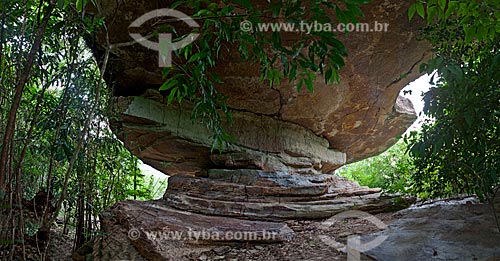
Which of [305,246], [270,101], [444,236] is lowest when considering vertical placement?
[305,246]

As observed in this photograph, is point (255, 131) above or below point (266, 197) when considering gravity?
above

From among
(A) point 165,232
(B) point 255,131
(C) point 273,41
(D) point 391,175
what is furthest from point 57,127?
(D) point 391,175

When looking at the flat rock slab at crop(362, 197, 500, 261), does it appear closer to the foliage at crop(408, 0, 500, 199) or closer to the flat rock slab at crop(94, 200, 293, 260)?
the foliage at crop(408, 0, 500, 199)

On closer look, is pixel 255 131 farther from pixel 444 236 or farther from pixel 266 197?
pixel 444 236

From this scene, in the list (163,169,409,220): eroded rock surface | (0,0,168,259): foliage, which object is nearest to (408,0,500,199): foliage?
(163,169,409,220): eroded rock surface

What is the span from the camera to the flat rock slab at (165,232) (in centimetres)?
310

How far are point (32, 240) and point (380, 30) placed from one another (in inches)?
156

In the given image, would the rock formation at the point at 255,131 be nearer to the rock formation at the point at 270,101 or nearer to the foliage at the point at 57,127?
the rock formation at the point at 270,101

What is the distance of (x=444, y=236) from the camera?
2709 mm

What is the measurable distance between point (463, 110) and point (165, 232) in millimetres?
2499

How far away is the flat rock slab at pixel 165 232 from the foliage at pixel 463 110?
150cm

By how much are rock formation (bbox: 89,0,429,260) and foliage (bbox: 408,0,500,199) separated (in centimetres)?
99

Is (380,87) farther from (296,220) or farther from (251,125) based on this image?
(296,220)

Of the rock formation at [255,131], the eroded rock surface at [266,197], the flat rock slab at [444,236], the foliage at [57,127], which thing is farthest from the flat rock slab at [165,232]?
the flat rock slab at [444,236]
